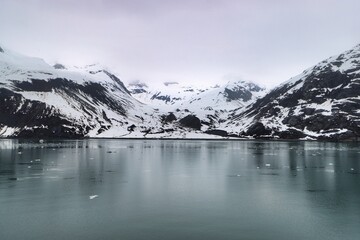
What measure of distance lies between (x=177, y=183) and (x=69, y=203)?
18573mm

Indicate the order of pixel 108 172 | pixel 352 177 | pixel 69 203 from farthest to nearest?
1. pixel 108 172
2. pixel 352 177
3. pixel 69 203

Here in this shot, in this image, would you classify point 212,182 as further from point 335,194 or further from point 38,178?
point 38,178

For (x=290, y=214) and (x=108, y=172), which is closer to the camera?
(x=290, y=214)

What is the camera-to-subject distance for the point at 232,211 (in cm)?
3591

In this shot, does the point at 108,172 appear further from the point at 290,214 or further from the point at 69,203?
the point at 290,214

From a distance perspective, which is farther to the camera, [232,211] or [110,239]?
[232,211]

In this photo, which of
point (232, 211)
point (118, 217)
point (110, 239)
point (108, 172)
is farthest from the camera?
point (108, 172)

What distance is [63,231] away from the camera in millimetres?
28469

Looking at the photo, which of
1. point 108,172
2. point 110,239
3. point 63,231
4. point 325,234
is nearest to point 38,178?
point 108,172

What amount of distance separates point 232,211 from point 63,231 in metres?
15.4

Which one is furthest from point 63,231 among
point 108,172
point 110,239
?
point 108,172

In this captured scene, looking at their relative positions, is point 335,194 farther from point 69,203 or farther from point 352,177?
point 69,203

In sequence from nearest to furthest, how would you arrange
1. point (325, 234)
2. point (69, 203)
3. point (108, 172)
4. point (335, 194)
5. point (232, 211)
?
point (325, 234)
point (232, 211)
point (69, 203)
point (335, 194)
point (108, 172)

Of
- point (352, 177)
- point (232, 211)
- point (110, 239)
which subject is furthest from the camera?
point (352, 177)
